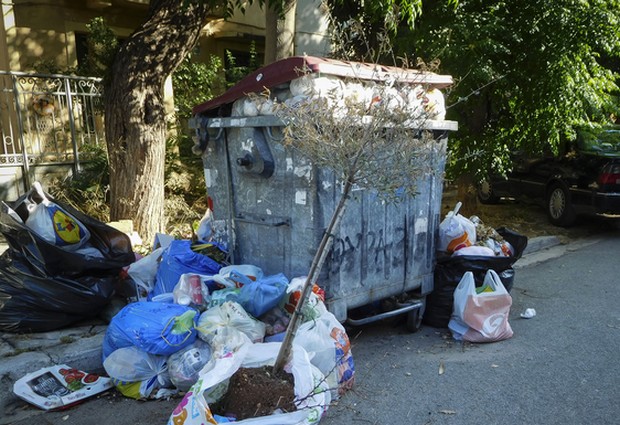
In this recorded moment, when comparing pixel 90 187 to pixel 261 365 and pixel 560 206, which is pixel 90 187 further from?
pixel 560 206

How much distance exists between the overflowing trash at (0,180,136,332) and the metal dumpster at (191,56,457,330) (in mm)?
931

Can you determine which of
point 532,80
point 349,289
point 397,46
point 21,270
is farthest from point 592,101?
point 21,270

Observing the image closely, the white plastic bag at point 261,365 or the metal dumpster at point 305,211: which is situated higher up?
the metal dumpster at point 305,211

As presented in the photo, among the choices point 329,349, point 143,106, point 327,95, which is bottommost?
point 329,349

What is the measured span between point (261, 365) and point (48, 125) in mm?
5793

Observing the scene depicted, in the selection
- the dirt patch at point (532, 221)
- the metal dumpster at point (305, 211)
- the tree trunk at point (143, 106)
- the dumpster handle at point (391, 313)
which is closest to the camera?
the metal dumpster at point (305, 211)

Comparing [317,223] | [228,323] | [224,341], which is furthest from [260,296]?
[317,223]

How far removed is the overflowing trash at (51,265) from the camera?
3.29 meters

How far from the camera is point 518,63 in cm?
632

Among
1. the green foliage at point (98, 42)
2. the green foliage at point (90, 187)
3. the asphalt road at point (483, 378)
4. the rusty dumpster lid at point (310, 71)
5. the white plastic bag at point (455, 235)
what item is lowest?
the asphalt road at point (483, 378)

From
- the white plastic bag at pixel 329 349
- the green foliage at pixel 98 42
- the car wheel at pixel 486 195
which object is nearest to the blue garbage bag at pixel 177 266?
the white plastic bag at pixel 329 349

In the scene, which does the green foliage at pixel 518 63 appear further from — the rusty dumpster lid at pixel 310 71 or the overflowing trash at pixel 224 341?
the overflowing trash at pixel 224 341

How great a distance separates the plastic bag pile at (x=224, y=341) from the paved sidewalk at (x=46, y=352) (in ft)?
0.72

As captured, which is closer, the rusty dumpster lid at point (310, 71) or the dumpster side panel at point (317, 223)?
the rusty dumpster lid at point (310, 71)
